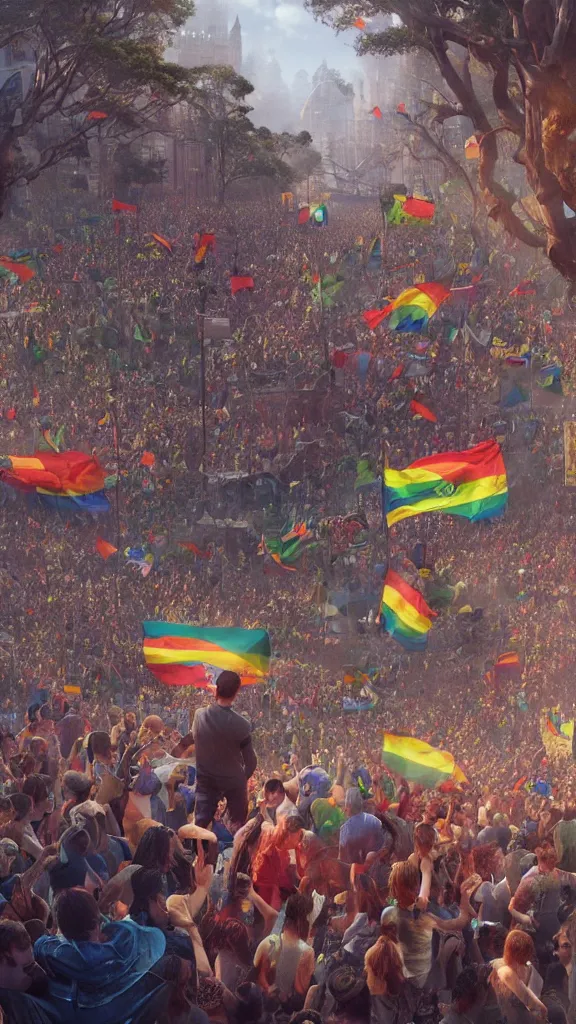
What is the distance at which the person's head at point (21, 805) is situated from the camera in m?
4.69

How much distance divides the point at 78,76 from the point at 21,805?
12923mm

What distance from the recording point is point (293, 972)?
13.4 ft

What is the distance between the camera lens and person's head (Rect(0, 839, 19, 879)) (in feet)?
14.4

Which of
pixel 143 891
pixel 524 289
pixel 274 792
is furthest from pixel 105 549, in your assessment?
pixel 143 891

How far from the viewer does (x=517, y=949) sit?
12.8ft

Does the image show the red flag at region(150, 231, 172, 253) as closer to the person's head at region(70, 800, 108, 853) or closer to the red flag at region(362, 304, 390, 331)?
the red flag at region(362, 304, 390, 331)

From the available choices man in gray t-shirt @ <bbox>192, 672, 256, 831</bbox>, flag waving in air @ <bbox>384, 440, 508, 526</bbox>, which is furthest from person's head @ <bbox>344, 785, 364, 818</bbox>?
flag waving in air @ <bbox>384, 440, 508, 526</bbox>

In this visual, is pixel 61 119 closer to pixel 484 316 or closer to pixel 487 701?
pixel 484 316

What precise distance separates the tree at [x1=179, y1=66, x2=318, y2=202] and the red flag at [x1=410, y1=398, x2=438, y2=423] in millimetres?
3820

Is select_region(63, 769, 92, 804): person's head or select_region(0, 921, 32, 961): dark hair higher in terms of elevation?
select_region(0, 921, 32, 961): dark hair

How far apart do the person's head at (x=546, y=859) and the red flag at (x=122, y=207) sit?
14182mm

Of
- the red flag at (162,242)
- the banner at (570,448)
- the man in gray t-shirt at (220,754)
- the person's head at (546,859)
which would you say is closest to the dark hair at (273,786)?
the man in gray t-shirt at (220,754)

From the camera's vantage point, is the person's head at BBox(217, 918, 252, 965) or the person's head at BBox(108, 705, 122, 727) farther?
the person's head at BBox(108, 705, 122, 727)

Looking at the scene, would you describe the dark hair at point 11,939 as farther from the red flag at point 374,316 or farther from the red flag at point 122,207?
the red flag at point 122,207
